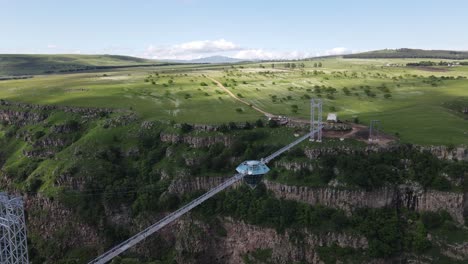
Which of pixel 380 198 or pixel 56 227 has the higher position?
pixel 380 198

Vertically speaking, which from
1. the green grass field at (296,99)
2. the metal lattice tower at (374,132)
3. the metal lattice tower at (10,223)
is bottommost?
the metal lattice tower at (10,223)

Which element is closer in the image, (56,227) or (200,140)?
(56,227)

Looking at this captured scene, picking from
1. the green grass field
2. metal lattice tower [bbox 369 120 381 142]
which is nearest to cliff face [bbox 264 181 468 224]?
metal lattice tower [bbox 369 120 381 142]

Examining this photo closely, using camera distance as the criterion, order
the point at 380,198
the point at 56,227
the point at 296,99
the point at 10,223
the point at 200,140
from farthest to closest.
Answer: the point at 296,99 → the point at 200,140 → the point at 56,227 → the point at 380,198 → the point at 10,223

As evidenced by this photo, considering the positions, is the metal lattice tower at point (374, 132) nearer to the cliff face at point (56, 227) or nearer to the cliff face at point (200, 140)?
the cliff face at point (200, 140)

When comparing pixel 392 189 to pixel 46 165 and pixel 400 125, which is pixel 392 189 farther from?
pixel 46 165

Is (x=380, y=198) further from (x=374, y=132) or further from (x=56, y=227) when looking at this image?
(x=56, y=227)

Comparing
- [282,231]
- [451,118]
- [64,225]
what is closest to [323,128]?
[282,231]

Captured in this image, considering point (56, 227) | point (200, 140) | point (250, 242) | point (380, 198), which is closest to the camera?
point (380, 198)

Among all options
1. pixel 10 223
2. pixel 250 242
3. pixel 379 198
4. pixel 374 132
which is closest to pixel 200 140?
pixel 250 242

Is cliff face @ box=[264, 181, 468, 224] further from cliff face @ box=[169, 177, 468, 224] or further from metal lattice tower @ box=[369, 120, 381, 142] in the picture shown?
metal lattice tower @ box=[369, 120, 381, 142]

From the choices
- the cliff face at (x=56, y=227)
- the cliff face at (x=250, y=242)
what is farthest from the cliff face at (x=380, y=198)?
the cliff face at (x=56, y=227)
